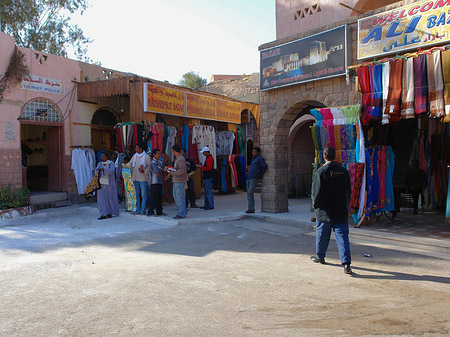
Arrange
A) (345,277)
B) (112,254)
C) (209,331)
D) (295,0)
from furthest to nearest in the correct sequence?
(295,0) → (112,254) → (345,277) → (209,331)

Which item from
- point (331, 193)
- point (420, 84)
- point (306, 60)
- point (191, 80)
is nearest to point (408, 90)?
→ point (420, 84)

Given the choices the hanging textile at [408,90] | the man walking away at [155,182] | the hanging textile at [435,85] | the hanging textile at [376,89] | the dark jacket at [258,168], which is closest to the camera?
the hanging textile at [435,85]

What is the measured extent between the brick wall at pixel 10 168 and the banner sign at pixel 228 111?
759 cm

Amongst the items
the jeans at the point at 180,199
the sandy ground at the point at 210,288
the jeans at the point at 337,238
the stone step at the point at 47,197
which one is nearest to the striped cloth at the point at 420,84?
the sandy ground at the point at 210,288

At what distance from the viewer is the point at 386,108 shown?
7590 mm

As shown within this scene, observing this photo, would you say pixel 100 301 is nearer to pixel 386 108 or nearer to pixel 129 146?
pixel 386 108

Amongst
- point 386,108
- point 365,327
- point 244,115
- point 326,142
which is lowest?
point 365,327

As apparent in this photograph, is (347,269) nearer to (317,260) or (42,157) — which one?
(317,260)

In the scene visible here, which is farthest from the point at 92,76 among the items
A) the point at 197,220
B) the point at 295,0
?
the point at 295,0

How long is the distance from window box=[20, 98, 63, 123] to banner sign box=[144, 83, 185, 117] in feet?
10.5

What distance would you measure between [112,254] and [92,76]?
361 inches

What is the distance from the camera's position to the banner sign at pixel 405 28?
703 centimetres

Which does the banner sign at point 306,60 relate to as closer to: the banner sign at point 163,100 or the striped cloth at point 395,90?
the striped cloth at point 395,90

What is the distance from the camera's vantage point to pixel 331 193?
5633mm
